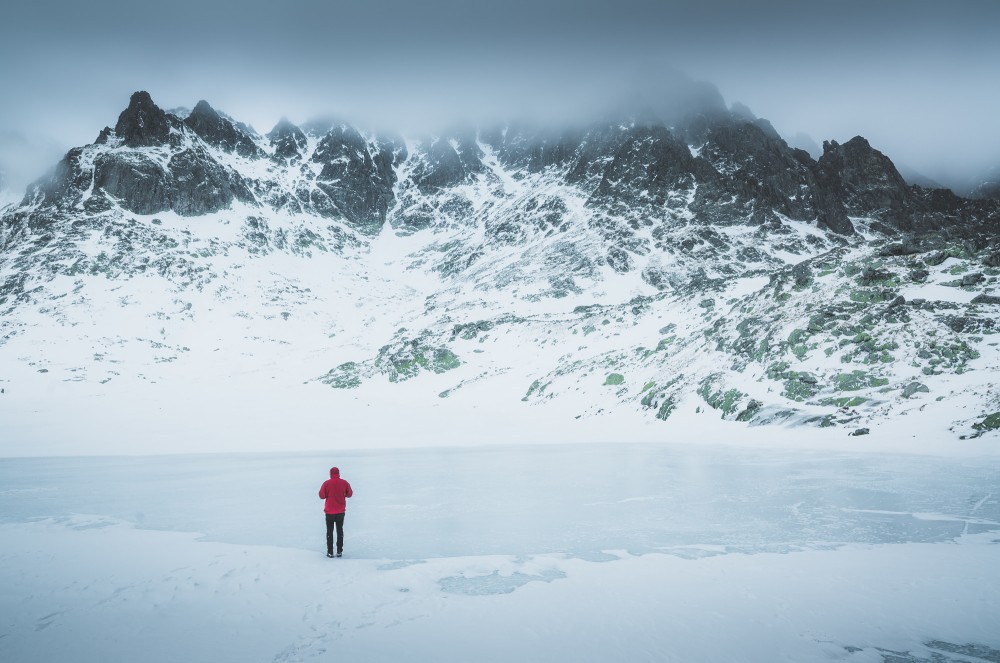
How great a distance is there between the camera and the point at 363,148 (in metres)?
180

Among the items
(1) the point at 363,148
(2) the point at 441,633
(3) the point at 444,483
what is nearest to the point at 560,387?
(3) the point at 444,483

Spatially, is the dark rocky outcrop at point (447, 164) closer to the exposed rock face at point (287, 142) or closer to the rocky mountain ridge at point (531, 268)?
the rocky mountain ridge at point (531, 268)

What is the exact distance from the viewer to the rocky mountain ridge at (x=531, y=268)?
24906mm

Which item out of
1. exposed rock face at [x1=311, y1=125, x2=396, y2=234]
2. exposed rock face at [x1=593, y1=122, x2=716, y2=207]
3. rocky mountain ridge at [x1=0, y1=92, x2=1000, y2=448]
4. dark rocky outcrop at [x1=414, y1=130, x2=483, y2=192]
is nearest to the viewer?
rocky mountain ridge at [x1=0, y1=92, x2=1000, y2=448]

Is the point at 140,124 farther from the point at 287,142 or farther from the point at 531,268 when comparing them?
the point at 531,268

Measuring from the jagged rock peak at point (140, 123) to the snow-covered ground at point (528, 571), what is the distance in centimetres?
14236

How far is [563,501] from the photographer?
1164 centimetres

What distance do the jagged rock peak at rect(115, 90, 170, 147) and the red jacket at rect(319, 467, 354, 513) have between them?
149m

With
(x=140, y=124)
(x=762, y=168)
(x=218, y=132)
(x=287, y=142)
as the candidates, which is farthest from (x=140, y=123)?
(x=762, y=168)

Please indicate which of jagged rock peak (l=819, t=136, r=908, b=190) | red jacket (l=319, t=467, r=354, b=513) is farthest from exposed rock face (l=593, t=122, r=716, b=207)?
red jacket (l=319, t=467, r=354, b=513)

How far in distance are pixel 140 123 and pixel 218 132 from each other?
26252 mm

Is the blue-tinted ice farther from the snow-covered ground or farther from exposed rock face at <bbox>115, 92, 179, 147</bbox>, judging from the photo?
exposed rock face at <bbox>115, 92, 179, 147</bbox>

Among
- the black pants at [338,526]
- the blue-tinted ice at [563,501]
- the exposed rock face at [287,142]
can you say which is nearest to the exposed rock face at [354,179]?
the exposed rock face at [287,142]

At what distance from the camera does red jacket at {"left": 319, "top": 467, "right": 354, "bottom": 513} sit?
26.7 feet
